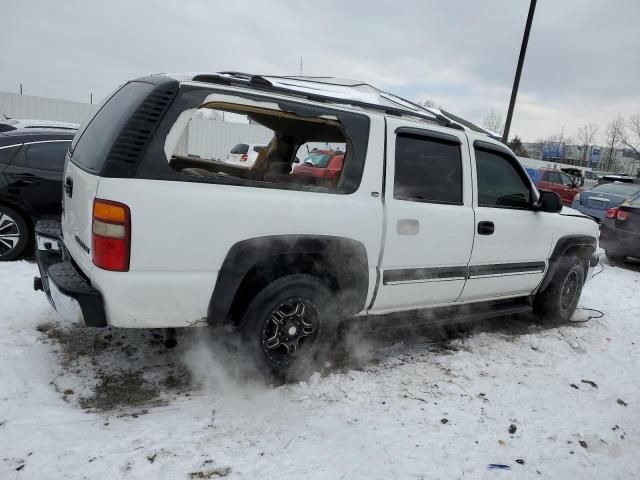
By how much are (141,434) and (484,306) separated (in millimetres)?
3076

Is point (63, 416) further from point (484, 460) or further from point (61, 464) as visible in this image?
point (484, 460)

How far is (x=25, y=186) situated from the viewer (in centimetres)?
521

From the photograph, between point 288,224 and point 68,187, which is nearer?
point 288,224

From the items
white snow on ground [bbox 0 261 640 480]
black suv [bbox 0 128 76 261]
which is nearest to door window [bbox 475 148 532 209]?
white snow on ground [bbox 0 261 640 480]

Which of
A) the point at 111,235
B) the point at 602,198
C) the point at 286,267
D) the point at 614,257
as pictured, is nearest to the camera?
the point at 111,235

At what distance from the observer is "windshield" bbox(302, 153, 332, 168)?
828 centimetres

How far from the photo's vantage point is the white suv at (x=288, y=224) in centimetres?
247

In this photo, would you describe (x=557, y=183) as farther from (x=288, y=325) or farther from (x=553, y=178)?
(x=288, y=325)

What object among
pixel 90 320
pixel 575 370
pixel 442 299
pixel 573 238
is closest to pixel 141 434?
pixel 90 320

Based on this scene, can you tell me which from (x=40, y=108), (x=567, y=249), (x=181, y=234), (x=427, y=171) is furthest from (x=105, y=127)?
(x=40, y=108)

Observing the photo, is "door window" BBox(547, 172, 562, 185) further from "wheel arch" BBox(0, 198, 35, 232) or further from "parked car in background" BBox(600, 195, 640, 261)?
"wheel arch" BBox(0, 198, 35, 232)

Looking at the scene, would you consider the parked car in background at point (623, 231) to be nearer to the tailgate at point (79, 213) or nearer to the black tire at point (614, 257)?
the black tire at point (614, 257)

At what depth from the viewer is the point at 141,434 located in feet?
8.15

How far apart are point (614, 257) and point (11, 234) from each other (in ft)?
31.6
